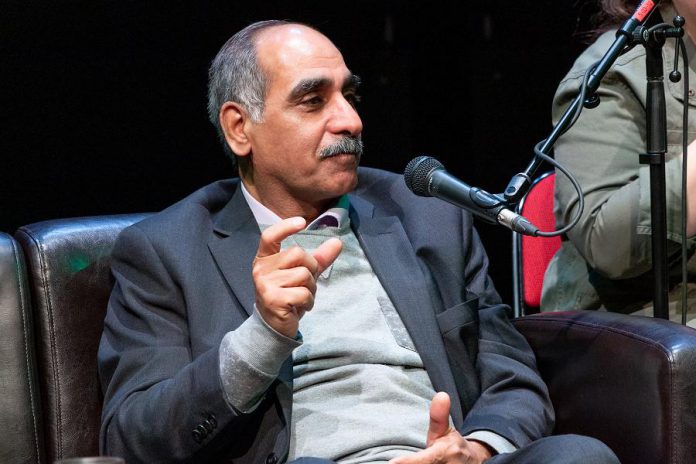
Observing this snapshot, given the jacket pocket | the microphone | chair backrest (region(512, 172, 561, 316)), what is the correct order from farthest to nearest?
1. chair backrest (region(512, 172, 561, 316))
2. the jacket pocket
3. the microphone

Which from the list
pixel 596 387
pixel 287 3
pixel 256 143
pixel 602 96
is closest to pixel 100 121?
→ pixel 287 3

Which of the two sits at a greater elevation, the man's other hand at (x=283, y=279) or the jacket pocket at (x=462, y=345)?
the man's other hand at (x=283, y=279)

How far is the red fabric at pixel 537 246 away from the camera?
2.63 m

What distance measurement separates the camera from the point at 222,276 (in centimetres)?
209

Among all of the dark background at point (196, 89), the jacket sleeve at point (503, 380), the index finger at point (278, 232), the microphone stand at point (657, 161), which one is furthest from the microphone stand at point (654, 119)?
the dark background at point (196, 89)

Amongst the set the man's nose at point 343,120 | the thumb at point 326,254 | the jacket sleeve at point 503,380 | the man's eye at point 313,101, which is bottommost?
the jacket sleeve at point 503,380

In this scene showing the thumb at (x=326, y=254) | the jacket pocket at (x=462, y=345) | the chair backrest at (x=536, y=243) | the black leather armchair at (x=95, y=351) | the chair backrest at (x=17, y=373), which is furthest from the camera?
the chair backrest at (x=536, y=243)

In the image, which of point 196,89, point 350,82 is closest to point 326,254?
point 350,82

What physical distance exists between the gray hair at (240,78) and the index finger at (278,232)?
1.65 feet

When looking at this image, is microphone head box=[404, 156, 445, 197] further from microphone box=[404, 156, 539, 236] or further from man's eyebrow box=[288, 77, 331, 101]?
man's eyebrow box=[288, 77, 331, 101]

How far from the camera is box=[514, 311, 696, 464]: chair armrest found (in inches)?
72.9

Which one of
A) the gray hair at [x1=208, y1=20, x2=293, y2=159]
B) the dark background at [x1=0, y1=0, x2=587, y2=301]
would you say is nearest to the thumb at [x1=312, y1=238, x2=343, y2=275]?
the gray hair at [x1=208, y1=20, x2=293, y2=159]

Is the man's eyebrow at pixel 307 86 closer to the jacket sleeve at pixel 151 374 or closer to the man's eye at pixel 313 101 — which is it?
the man's eye at pixel 313 101

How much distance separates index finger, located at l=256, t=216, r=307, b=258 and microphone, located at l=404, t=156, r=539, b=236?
23 cm
